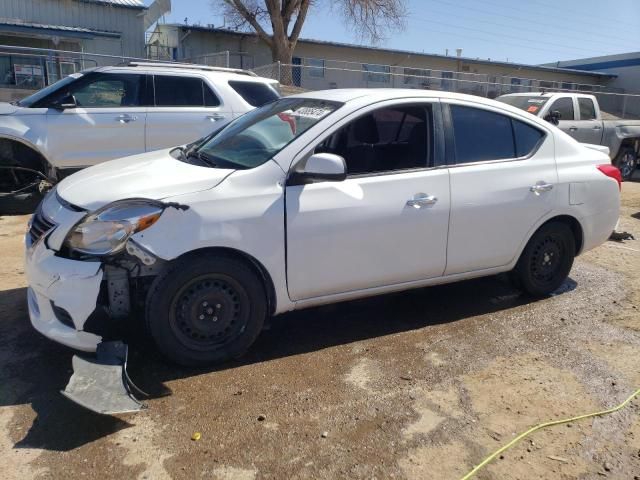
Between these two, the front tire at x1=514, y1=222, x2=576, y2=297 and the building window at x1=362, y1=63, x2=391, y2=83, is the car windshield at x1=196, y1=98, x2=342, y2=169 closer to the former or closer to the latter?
the front tire at x1=514, y1=222, x2=576, y2=297

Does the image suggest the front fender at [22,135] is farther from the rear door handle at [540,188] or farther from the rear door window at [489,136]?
the rear door handle at [540,188]

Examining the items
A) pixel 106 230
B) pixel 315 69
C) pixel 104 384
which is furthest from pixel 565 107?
pixel 315 69

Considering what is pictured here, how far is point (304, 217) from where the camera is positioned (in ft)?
12.0

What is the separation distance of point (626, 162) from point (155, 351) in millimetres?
13687

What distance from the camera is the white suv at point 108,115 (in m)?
7.52

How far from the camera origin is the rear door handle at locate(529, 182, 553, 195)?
15.1ft

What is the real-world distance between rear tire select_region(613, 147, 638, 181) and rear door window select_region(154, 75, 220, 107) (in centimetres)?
1032

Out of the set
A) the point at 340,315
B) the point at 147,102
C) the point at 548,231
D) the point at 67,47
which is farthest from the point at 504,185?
the point at 67,47

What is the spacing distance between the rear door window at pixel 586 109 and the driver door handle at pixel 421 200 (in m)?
10.4

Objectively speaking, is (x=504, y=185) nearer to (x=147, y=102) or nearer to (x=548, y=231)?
(x=548, y=231)

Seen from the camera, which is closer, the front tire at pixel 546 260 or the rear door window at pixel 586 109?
the front tire at pixel 546 260

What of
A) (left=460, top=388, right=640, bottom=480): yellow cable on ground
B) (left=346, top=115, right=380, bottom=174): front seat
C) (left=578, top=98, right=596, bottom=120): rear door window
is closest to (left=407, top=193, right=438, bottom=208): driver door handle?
(left=346, top=115, right=380, bottom=174): front seat

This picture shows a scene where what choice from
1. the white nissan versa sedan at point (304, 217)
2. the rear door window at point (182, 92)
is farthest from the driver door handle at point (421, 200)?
the rear door window at point (182, 92)

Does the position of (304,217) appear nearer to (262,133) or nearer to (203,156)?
(262,133)
